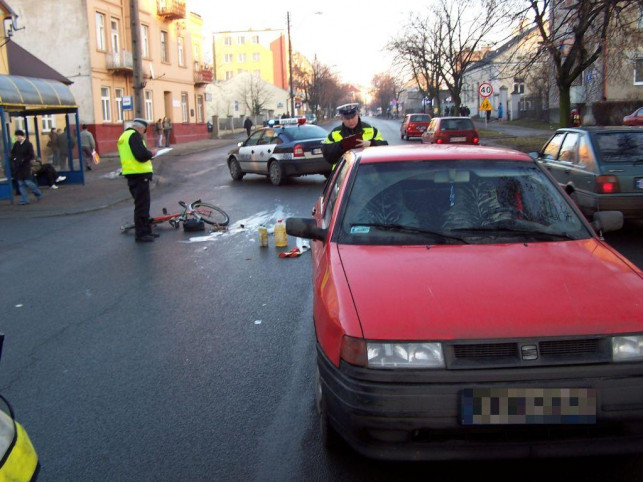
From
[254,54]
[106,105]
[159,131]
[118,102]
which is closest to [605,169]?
[106,105]

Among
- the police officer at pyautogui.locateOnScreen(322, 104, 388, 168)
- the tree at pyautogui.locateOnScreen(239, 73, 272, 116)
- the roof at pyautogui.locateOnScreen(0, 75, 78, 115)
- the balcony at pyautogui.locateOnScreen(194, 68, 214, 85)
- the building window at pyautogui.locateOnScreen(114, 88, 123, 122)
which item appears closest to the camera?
the police officer at pyautogui.locateOnScreen(322, 104, 388, 168)

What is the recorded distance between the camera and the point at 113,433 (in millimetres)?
3955

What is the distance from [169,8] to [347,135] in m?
35.6

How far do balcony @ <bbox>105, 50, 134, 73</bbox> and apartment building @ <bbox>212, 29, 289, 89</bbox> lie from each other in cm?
7342

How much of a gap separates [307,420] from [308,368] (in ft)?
3.01

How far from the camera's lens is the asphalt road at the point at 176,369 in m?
3.49

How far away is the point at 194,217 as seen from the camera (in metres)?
11.7

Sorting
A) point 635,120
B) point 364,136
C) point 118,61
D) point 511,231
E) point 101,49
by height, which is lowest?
point 511,231

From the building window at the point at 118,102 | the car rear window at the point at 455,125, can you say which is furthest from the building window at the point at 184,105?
the car rear window at the point at 455,125

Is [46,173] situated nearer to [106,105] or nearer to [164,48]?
[106,105]

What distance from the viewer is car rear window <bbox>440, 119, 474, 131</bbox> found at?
26.8 meters

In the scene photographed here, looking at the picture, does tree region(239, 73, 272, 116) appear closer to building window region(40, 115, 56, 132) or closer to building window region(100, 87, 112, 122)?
building window region(100, 87, 112, 122)

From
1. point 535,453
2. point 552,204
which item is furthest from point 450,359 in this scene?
point 552,204

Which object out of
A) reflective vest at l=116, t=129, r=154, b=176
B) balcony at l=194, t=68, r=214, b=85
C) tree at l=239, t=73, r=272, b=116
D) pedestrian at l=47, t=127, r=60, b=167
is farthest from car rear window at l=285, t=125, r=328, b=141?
tree at l=239, t=73, r=272, b=116
